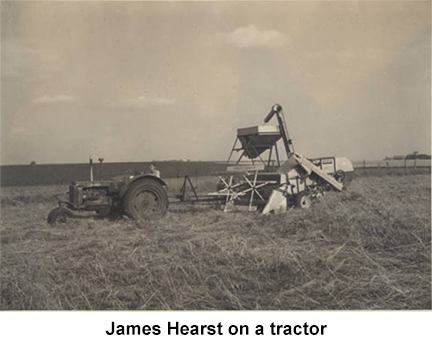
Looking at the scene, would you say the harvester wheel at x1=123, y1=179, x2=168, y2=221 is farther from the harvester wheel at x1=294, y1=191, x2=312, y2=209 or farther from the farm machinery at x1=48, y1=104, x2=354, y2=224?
the harvester wheel at x1=294, y1=191, x2=312, y2=209

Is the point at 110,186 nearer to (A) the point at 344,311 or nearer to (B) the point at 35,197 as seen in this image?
(A) the point at 344,311

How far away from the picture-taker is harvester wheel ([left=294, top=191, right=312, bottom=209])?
948cm

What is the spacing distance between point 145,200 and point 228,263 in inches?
140

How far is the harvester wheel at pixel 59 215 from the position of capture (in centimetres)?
800

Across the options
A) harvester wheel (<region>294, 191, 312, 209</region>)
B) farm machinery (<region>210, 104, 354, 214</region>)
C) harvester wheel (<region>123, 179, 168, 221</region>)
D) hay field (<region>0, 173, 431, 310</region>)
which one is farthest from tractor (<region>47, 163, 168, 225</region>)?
harvester wheel (<region>294, 191, 312, 209</region>)

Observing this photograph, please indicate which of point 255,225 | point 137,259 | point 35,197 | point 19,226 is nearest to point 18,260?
point 137,259

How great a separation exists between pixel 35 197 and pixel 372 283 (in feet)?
39.6

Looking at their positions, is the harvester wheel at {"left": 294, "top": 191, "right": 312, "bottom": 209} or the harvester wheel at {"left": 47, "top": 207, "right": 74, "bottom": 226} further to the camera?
the harvester wheel at {"left": 294, "top": 191, "right": 312, "bottom": 209}

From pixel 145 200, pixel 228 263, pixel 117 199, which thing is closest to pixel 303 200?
pixel 145 200

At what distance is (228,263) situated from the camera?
5172 millimetres

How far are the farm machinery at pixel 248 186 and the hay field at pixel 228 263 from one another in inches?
17.4

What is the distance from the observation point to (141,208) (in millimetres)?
8273

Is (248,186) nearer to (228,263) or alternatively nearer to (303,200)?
(303,200)
